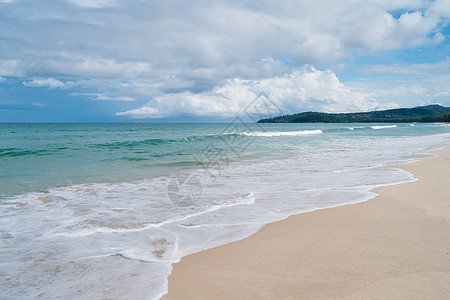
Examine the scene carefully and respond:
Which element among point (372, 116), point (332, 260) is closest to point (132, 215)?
point (332, 260)

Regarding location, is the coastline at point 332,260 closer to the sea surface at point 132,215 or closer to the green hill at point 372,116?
the sea surface at point 132,215

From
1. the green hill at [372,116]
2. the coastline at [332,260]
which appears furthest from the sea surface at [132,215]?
the green hill at [372,116]

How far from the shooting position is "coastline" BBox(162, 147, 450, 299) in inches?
113

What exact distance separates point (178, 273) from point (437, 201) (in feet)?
18.0

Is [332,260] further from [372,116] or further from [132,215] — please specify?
[372,116]

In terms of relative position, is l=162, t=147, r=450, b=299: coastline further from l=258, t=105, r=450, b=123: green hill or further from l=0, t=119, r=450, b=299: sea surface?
l=258, t=105, r=450, b=123: green hill

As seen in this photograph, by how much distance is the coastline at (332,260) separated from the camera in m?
2.86

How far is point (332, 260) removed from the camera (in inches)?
136

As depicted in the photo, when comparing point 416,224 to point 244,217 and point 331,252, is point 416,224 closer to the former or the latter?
point 331,252

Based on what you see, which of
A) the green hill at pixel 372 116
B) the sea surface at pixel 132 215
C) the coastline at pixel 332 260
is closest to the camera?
the coastline at pixel 332 260

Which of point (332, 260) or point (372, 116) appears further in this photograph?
point (372, 116)

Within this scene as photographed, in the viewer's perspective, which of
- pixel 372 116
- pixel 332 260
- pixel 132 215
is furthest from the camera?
pixel 372 116

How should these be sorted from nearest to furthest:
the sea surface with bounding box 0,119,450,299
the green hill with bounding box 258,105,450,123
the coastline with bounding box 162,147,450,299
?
the coastline with bounding box 162,147,450,299 < the sea surface with bounding box 0,119,450,299 < the green hill with bounding box 258,105,450,123

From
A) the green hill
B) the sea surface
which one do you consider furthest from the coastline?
the green hill
